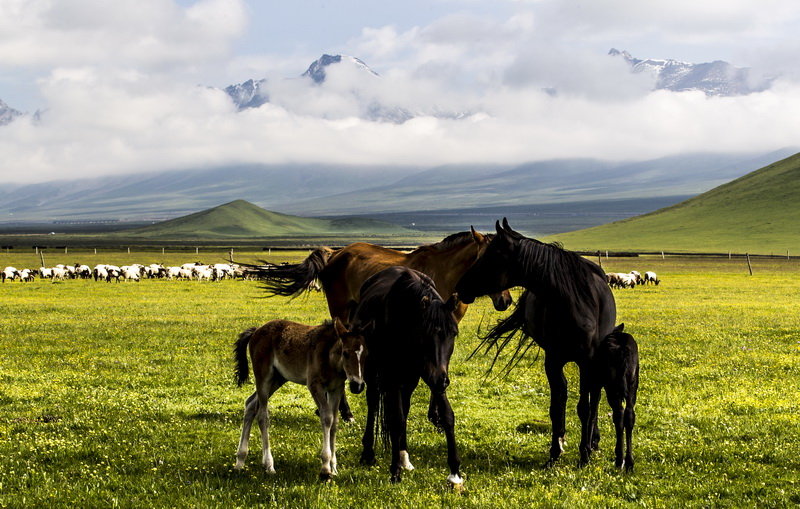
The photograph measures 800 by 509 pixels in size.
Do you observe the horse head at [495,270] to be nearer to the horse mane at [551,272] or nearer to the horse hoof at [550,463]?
the horse mane at [551,272]

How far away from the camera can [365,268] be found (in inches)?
546

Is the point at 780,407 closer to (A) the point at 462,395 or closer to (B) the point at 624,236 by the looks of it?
(A) the point at 462,395

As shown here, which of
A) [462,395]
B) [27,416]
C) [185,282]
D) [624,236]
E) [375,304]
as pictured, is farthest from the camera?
[624,236]

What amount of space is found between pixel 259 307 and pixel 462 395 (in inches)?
834

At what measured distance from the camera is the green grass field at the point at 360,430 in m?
8.75

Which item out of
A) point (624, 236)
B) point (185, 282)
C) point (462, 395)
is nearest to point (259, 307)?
point (462, 395)

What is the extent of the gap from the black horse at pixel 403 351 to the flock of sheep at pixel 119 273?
4969 centimetres

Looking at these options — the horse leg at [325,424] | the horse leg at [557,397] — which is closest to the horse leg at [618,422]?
the horse leg at [557,397]

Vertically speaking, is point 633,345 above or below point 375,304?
below

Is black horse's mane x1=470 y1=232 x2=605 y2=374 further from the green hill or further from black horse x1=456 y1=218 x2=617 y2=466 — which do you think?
the green hill

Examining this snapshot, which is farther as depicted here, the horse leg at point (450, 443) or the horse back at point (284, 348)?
the horse back at point (284, 348)

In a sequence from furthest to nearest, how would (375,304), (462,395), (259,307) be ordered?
(259,307) < (462,395) < (375,304)

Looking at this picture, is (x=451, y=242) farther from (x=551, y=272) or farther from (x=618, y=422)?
(x=618, y=422)

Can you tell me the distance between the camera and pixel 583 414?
1011cm
